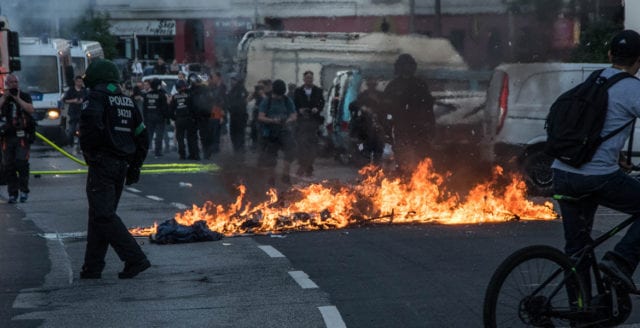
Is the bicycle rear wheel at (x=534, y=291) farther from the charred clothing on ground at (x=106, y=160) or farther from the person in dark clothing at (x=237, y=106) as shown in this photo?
the person in dark clothing at (x=237, y=106)

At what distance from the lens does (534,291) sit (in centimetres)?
609

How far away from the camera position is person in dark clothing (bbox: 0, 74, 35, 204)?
1587 cm

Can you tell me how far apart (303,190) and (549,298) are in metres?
6.90

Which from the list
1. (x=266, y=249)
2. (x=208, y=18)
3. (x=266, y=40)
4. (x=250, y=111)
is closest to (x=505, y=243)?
(x=266, y=249)

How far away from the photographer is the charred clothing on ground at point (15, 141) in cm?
1589

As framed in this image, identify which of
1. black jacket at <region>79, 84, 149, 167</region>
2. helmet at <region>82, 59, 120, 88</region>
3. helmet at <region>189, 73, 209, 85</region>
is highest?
helmet at <region>82, 59, 120, 88</region>

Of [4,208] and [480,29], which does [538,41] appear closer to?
[480,29]

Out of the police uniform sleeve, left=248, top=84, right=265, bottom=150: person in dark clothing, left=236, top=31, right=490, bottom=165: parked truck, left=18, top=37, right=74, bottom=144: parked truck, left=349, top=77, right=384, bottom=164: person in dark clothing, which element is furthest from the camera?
left=18, top=37, right=74, bottom=144: parked truck

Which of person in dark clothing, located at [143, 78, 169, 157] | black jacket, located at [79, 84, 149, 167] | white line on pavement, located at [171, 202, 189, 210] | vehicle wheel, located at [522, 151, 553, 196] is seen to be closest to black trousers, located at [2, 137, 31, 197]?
white line on pavement, located at [171, 202, 189, 210]

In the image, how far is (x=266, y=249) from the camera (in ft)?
34.8

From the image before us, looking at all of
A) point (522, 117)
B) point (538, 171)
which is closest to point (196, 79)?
point (522, 117)

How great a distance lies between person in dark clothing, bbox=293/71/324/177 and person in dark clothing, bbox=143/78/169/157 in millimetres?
6936

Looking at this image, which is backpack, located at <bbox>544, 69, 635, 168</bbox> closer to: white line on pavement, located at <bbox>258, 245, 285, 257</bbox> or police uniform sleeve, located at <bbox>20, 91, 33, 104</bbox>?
white line on pavement, located at <bbox>258, 245, 285, 257</bbox>

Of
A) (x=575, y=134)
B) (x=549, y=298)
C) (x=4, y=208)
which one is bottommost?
(x=4, y=208)
